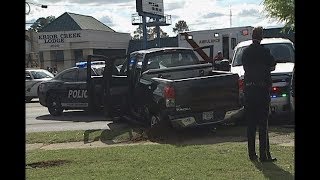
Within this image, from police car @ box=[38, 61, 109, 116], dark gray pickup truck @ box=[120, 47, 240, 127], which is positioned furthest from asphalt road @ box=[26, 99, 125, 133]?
dark gray pickup truck @ box=[120, 47, 240, 127]

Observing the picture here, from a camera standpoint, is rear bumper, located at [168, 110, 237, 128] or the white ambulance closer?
rear bumper, located at [168, 110, 237, 128]

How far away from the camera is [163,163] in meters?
7.02

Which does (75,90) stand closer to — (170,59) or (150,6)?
(170,59)

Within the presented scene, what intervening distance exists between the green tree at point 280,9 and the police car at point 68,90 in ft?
38.0

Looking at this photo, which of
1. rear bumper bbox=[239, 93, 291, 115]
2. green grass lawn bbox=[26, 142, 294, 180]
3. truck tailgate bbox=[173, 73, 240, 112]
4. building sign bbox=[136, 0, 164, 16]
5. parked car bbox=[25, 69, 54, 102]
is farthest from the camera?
building sign bbox=[136, 0, 164, 16]

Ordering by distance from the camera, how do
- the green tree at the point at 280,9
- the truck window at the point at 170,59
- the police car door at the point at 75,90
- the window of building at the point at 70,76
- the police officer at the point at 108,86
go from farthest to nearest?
the green tree at the point at 280,9 < the window of building at the point at 70,76 < the police car door at the point at 75,90 < the police officer at the point at 108,86 < the truck window at the point at 170,59

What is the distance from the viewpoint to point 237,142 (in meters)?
8.68

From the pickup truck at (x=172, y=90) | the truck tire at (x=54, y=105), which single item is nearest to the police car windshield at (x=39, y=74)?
the truck tire at (x=54, y=105)

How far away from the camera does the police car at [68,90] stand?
1419 centimetres

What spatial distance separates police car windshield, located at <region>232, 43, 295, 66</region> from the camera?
12.0 meters

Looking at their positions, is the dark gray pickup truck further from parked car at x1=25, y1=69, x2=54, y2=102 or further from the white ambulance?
the white ambulance

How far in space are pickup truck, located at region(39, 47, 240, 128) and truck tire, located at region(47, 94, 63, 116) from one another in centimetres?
371

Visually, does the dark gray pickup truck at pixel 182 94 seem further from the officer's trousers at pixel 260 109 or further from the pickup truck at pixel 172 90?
the officer's trousers at pixel 260 109
